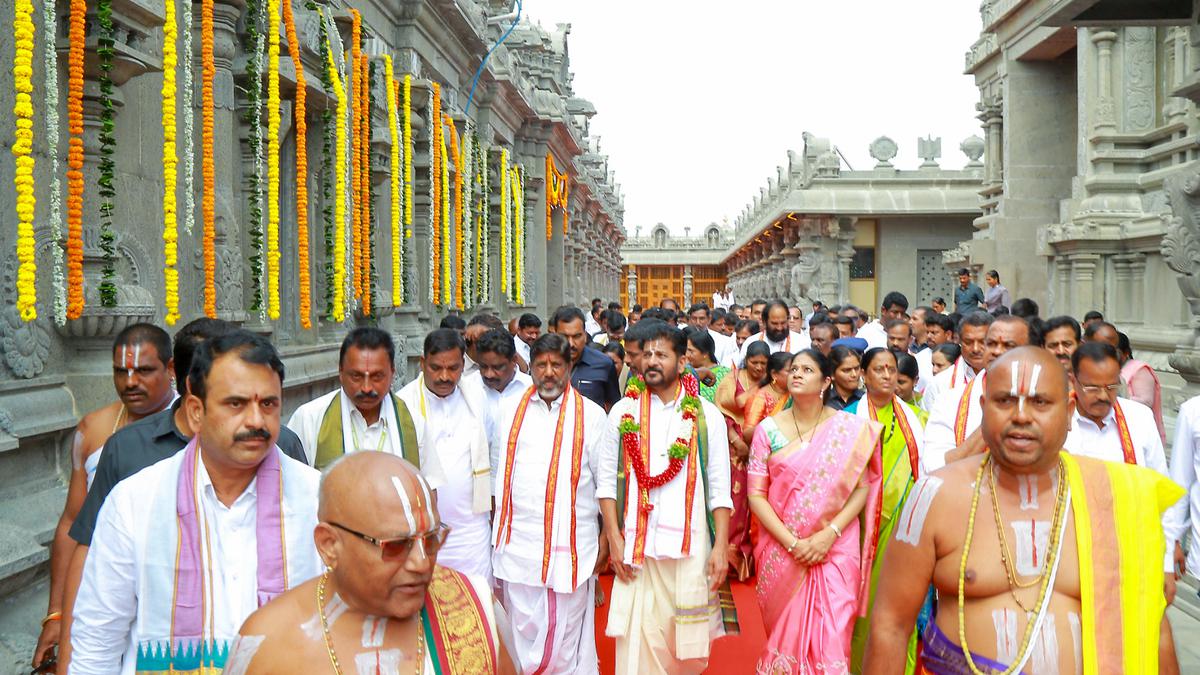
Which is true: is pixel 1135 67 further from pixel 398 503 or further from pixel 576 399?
pixel 398 503

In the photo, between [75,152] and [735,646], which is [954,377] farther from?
[75,152]

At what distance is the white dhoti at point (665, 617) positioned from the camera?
494 cm

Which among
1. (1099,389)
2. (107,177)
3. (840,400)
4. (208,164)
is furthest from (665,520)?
(208,164)

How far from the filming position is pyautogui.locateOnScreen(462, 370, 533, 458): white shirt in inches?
221

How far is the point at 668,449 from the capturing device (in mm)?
5031

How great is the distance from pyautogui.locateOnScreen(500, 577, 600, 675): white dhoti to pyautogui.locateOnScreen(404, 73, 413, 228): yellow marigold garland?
21.0ft

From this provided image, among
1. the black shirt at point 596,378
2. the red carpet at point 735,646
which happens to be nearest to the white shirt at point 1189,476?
the red carpet at point 735,646

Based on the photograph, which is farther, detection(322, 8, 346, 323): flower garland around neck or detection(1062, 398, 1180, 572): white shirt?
detection(322, 8, 346, 323): flower garland around neck

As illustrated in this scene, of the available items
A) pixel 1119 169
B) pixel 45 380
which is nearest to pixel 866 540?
pixel 45 380

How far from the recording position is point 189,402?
282 cm

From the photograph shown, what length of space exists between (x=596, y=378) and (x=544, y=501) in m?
2.49

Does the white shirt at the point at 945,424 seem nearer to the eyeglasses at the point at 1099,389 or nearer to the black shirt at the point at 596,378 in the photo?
the eyeglasses at the point at 1099,389

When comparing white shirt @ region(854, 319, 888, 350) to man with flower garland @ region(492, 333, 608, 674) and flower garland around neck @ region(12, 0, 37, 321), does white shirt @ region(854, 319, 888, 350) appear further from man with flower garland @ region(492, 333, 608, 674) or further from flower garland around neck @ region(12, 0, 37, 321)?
flower garland around neck @ region(12, 0, 37, 321)

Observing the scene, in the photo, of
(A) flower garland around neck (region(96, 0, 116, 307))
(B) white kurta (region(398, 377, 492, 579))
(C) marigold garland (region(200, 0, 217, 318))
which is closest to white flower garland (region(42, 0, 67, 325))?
(A) flower garland around neck (region(96, 0, 116, 307))
